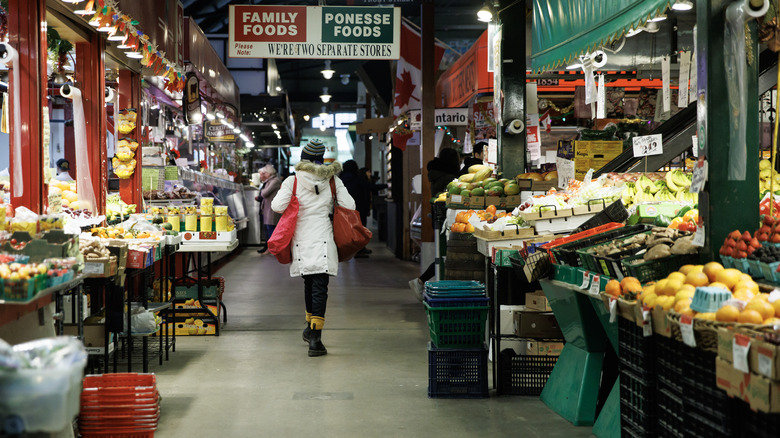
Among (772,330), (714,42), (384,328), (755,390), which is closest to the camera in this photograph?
(755,390)

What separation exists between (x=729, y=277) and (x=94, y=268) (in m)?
A: 3.64

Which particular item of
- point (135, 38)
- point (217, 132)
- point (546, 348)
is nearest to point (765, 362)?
point (546, 348)

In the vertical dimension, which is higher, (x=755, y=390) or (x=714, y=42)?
(x=714, y=42)

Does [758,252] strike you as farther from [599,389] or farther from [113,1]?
[113,1]

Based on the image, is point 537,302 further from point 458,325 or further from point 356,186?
point 356,186

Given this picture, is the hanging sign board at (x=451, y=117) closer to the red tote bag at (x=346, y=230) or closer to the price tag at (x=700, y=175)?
the red tote bag at (x=346, y=230)

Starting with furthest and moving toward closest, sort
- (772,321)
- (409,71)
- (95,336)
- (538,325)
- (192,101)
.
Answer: (409,71) < (192,101) < (538,325) < (95,336) < (772,321)

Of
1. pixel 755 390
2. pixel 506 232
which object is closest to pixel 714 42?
pixel 755 390

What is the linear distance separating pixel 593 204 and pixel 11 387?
4671mm

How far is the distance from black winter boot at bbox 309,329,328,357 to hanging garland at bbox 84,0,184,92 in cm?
308

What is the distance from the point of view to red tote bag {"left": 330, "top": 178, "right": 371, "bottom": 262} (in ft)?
22.9

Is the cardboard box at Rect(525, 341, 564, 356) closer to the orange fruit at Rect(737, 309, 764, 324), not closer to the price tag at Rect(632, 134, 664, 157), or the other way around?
the price tag at Rect(632, 134, 664, 157)

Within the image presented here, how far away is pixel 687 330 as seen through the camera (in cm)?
295

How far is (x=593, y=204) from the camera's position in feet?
19.7
